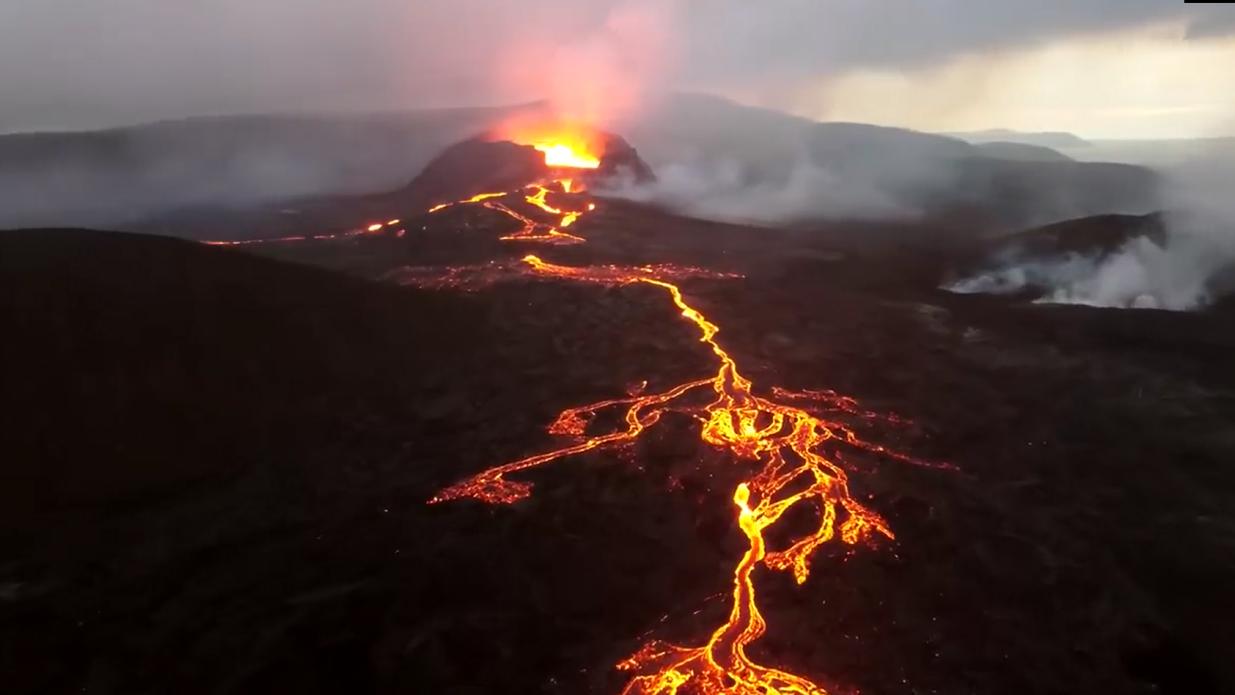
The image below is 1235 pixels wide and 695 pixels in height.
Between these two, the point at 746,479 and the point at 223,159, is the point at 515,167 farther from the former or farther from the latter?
the point at 746,479

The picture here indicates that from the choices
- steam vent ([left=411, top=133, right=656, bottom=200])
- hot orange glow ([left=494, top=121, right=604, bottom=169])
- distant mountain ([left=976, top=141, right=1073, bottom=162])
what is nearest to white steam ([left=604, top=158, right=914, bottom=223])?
steam vent ([left=411, top=133, right=656, bottom=200])

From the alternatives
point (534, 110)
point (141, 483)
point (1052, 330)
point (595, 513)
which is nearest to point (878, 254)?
point (1052, 330)

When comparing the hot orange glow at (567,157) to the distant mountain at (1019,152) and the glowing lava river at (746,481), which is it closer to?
the glowing lava river at (746,481)

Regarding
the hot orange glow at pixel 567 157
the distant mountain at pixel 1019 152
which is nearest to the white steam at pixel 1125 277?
the hot orange glow at pixel 567 157

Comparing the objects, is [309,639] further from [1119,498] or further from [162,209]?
[162,209]

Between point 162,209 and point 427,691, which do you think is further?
point 162,209

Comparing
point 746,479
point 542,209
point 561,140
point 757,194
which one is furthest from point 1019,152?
point 746,479
